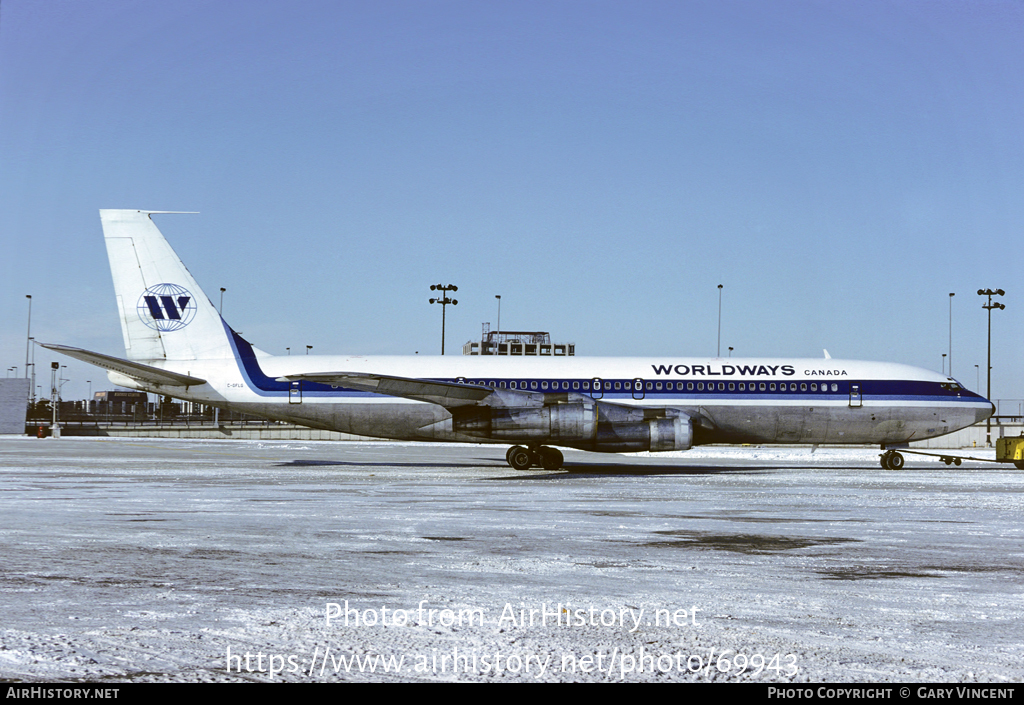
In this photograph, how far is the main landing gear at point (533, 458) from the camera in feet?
89.9

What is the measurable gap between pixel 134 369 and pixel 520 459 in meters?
13.3

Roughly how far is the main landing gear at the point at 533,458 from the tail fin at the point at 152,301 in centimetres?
1101

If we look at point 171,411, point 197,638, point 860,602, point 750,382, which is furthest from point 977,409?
point 171,411

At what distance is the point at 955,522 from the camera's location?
1420cm

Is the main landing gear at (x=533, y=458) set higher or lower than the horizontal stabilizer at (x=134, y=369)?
lower

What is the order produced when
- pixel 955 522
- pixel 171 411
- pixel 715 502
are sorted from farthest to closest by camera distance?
pixel 171 411 → pixel 715 502 → pixel 955 522

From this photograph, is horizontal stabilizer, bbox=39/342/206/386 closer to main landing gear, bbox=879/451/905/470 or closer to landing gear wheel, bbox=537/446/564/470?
landing gear wheel, bbox=537/446/564/470

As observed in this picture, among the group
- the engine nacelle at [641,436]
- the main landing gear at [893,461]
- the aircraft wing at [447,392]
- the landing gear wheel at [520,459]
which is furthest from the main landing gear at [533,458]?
the main landing gear at [893,461]

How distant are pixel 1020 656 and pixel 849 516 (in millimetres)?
9441

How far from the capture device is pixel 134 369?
27.7m

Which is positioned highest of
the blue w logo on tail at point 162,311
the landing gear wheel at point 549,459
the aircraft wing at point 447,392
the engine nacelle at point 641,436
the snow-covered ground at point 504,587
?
the blue w logo on tail at point 162,311

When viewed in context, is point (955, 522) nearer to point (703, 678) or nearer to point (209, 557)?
point (703, 678)

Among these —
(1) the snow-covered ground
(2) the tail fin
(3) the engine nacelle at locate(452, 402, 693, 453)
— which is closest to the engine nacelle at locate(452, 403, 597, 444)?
(3) the engine nacelle at locate(452, 402, 693, 453)

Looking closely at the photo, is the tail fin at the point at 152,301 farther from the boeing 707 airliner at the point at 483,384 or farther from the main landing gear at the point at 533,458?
the main landing gear at the point at 533,458
